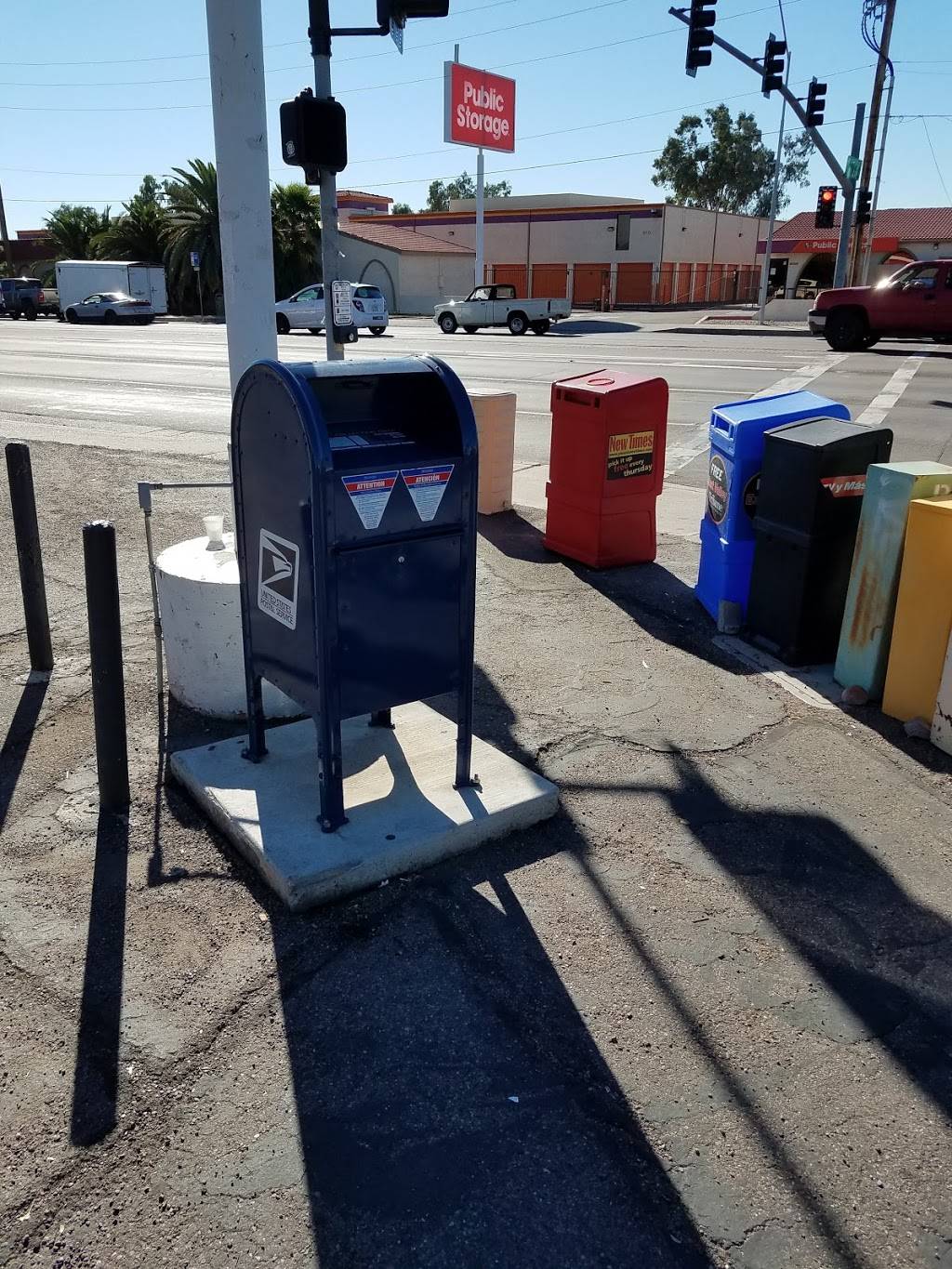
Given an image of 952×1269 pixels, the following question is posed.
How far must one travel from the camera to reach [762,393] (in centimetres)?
1603

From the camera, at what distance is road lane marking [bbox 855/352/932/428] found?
44.8ft

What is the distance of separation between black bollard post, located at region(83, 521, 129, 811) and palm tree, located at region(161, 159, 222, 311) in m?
45.7

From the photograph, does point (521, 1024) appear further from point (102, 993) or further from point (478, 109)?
point (478, 109)

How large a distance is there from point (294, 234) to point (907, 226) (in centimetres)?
3351

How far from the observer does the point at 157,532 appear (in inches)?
311

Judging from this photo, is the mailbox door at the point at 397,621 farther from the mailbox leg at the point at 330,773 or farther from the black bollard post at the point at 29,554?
the black bollard post at the point at 29,554

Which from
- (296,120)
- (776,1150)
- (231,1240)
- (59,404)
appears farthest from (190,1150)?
(59,404)

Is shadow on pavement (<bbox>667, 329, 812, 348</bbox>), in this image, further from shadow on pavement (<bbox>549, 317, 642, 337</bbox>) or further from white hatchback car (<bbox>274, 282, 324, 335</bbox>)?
white hatchback car (<bbox>274, 282, 324, 335</bbox>)

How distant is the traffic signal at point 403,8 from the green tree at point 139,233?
159 feet

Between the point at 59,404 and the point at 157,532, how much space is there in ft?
28.9

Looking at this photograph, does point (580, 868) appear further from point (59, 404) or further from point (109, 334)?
point (109, 334)

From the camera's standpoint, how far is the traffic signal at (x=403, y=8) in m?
6.16

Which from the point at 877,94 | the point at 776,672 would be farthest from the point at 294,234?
the point at 776,672

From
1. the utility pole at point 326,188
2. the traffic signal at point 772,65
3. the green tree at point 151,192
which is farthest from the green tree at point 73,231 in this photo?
the utility pole at point 326,188
